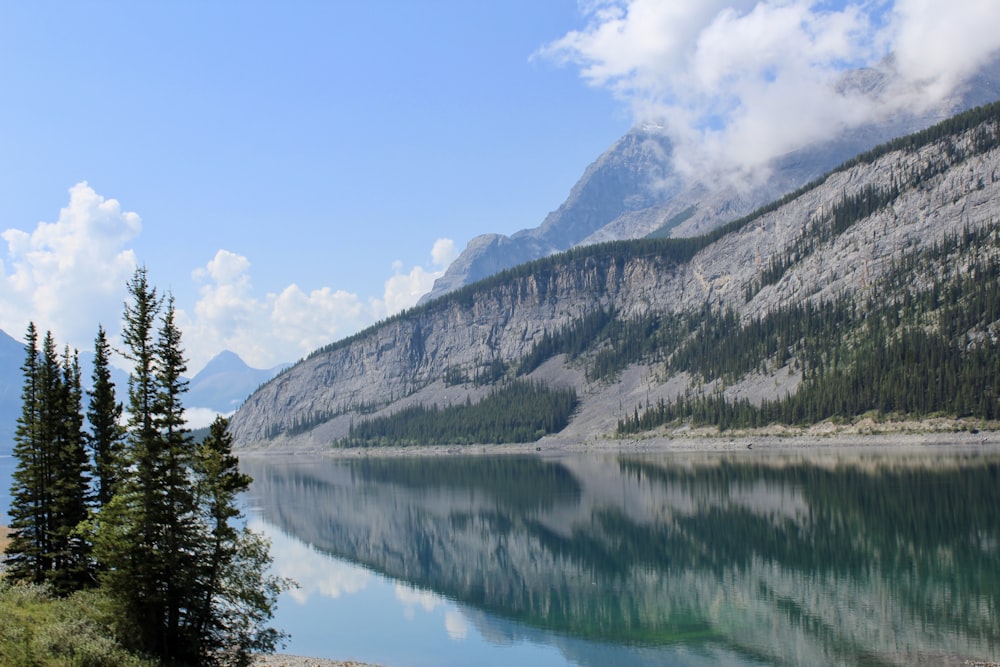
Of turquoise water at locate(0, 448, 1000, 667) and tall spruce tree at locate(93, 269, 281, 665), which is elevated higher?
tall spruce tree at locate(93, 269, 281, 665)

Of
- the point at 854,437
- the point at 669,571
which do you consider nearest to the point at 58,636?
the point at 669,571

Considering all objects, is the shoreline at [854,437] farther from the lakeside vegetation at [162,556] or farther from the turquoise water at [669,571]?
the lakeside vegetation at [162,556]

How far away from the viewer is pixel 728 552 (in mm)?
62250

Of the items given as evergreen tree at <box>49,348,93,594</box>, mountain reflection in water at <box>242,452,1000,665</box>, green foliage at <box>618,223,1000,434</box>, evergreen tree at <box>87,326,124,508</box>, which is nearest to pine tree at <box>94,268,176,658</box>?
evergreen tree at <box>49,348,93,594</box>

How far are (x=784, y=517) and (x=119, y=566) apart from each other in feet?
200

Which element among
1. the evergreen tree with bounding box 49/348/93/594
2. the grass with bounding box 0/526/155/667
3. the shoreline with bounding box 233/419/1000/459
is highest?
the evergreen tree with bounding box 49/348/93/594

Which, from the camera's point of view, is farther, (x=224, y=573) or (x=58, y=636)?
(x=224, y=573)

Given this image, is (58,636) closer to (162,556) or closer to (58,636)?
(58,636)

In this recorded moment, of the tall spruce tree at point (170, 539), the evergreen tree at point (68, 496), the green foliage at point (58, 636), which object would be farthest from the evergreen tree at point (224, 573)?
the evergreen tree at point (68, 496)

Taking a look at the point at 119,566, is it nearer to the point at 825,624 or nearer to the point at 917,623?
the point at 825,624

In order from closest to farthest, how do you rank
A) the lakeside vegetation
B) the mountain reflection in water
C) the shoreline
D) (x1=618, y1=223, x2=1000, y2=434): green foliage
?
the lakeside vegetation
the mountain reflection in water
the shoreline
(x1=618, y1=223, x2=1000, y2=434): green foliage

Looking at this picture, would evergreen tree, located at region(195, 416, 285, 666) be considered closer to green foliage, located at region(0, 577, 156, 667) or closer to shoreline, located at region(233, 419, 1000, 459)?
green foliage, located at region(0, 577, 156, 667)

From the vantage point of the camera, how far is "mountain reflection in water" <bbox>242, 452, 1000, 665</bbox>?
4075 centimetres

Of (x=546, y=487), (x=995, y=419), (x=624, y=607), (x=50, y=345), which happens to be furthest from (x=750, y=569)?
(x=995, y=419)
